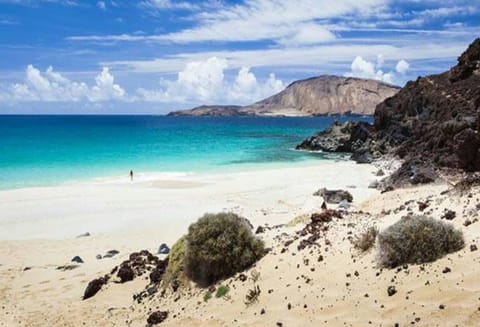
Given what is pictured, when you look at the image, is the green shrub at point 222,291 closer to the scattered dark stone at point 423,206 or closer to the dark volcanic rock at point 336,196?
the scattered dark stone at point 423,206

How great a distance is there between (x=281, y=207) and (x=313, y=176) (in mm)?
15532

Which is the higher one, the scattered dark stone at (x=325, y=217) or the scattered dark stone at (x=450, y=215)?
the scattered dark stone at (x=450, y=215)

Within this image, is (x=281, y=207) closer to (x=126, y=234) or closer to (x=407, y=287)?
(x=126, y=234)

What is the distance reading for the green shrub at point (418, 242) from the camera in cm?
960

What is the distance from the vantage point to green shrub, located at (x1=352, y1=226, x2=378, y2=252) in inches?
435

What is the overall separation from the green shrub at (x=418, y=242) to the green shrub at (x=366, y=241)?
96 cm

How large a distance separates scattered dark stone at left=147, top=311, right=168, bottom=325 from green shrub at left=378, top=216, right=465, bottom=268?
498cm

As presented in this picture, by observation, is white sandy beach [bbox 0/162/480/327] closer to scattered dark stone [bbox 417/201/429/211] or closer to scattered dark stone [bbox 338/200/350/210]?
scattered dark stone [bbox 417/201/429/211]

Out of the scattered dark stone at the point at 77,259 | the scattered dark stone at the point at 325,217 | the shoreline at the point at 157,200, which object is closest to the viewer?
the scattered dark stone at the point at 325,217

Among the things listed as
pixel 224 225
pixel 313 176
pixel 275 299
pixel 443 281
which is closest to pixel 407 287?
pixel 443 281

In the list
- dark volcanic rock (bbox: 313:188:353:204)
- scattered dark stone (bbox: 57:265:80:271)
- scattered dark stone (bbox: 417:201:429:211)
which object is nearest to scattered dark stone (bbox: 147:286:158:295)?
scattered dark stone (bbox: 57:265:80:271)

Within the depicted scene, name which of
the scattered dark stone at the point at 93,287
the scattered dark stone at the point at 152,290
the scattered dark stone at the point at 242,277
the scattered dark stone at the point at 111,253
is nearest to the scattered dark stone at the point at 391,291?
the scattered dark stone at the point at 242,277

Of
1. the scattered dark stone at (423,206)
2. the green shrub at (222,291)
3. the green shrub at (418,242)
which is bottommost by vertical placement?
the green shrub at (222,291)

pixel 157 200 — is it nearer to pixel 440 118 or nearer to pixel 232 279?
pixel 232 279
